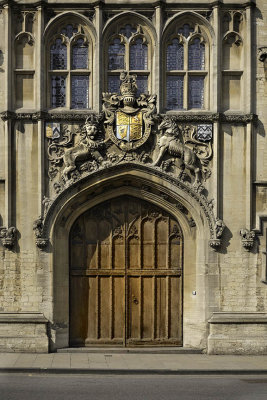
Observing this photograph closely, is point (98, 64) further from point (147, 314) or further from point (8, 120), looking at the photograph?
point (147, 314)

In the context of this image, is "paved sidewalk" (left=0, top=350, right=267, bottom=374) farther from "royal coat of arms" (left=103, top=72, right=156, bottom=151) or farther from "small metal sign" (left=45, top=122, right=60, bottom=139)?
"small metal sign" (left=45, top=122, right=60, bottom=139)

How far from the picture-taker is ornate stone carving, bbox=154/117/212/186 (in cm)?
1781

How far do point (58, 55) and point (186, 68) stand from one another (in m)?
3.14

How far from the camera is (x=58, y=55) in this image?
18203 mm

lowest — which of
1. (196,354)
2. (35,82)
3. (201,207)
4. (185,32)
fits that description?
(196,354)

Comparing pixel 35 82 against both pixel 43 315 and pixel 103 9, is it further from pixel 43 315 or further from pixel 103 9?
pixel 43 315

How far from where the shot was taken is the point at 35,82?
1798 cm

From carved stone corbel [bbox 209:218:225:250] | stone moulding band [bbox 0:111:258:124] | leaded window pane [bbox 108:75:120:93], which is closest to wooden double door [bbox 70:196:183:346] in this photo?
carved stone corbel [bbox 209:218:225:250]

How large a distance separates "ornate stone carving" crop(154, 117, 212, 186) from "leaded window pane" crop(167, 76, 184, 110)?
1.69 feet

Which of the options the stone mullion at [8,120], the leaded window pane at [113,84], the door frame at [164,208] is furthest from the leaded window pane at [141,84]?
the stone mullion at [8,120]

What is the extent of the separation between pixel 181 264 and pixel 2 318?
4543 millimetres

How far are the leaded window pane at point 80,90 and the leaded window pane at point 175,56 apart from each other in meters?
2.07

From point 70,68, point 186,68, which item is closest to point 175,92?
point 186,68

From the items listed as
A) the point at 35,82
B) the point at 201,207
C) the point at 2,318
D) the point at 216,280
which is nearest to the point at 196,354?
the point at 216,280
